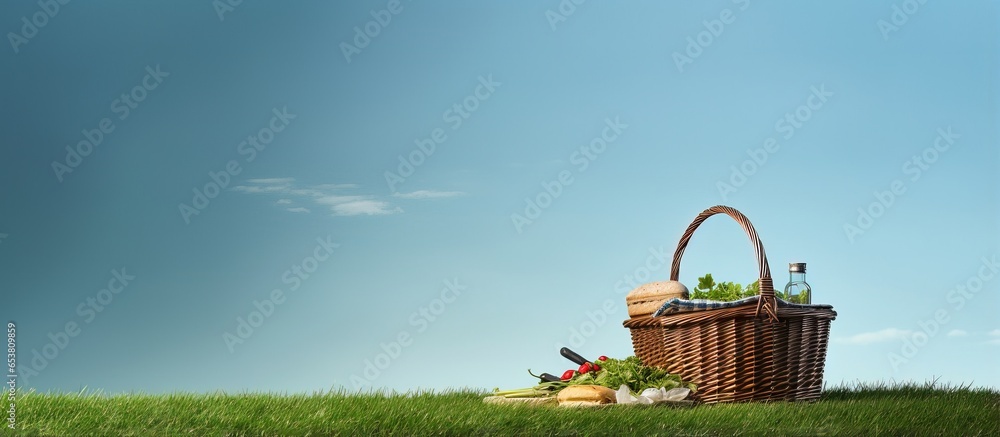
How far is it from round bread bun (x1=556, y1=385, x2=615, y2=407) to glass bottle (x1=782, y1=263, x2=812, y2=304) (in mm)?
1717

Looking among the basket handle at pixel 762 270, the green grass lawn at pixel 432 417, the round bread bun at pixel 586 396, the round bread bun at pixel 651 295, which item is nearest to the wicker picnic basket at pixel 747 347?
the basket handle at pixel 762 270

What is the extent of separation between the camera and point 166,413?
16.1 feet

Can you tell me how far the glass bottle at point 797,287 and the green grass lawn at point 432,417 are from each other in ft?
2.70

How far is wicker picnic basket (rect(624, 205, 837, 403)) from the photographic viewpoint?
6059mm

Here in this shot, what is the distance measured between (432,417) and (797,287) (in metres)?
3.25

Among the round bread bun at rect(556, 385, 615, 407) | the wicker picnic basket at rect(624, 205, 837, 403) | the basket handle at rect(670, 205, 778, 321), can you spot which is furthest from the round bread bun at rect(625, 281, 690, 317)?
the round bread bun at rect(556, 385, 615, 407)

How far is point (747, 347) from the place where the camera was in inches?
240

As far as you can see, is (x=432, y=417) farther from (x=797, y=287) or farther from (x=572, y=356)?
(x=797, y=287)

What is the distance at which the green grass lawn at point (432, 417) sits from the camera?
4.59m

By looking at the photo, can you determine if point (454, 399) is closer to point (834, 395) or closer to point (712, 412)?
point (712, 412)

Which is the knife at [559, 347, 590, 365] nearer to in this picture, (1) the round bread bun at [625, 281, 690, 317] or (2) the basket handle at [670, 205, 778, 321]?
(1) the round bread bun at [625, 281, 690, 317]

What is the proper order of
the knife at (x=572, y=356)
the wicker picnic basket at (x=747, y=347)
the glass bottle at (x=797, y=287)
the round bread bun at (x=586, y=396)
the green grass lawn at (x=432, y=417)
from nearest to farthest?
the green grass lawn at (x=432, y=417)
the round bread bun at (x=586, y=396)
the wicker picnic basket at (x=747, y=347)
the glass bottle at (x=797, y=287)
the knife at (x=572, y=356)

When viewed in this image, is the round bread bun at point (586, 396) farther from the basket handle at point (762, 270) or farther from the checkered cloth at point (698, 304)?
the basket handle at point (762, 270)

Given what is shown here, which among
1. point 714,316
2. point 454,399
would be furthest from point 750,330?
point 454,399
